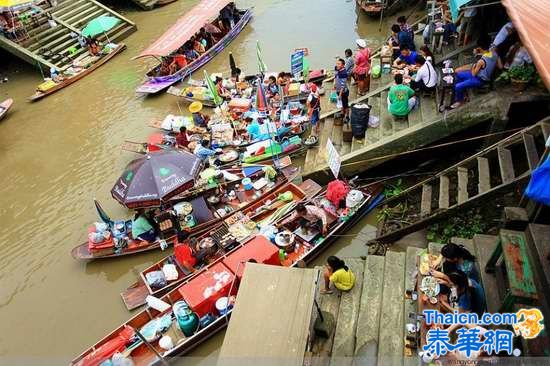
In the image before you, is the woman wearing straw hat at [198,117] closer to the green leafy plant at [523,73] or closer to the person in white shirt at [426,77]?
the person in white shirt at [426,77]

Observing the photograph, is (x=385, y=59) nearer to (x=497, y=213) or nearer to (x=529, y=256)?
(x=497, y=213)

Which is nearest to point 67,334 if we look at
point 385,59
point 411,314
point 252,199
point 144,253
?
point 144,253

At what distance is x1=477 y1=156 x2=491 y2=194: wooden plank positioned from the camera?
878 centimetres

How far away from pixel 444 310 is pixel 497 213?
11.2 ft

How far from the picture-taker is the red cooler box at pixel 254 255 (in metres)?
9.59

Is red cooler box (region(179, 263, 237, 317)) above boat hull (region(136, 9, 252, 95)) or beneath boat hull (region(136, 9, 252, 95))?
beneath

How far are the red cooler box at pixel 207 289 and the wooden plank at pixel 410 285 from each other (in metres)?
3.85

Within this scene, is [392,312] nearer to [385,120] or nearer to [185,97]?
[385,120]

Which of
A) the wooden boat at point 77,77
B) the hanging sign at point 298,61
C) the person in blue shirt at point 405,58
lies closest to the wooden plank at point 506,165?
the person in blue shirt at point 405,58

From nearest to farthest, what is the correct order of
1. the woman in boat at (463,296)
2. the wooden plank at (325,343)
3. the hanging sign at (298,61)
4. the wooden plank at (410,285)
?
the woman in boat at (463,296), the wooden plank at (410,285), the wooden plank at (325,343), the hanging sign at (298,61)

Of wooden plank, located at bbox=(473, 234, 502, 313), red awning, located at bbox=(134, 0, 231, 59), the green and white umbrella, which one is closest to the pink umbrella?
red awning, located at bbox=(134, 0, 231, 59)

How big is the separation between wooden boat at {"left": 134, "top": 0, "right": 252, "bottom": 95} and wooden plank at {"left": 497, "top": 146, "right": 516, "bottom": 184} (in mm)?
13033

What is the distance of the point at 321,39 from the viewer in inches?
776

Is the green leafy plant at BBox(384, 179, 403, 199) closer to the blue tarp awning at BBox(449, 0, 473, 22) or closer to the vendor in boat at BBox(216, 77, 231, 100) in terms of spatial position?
the blue tarp awning at BBox(449, 0, 473, 22)
